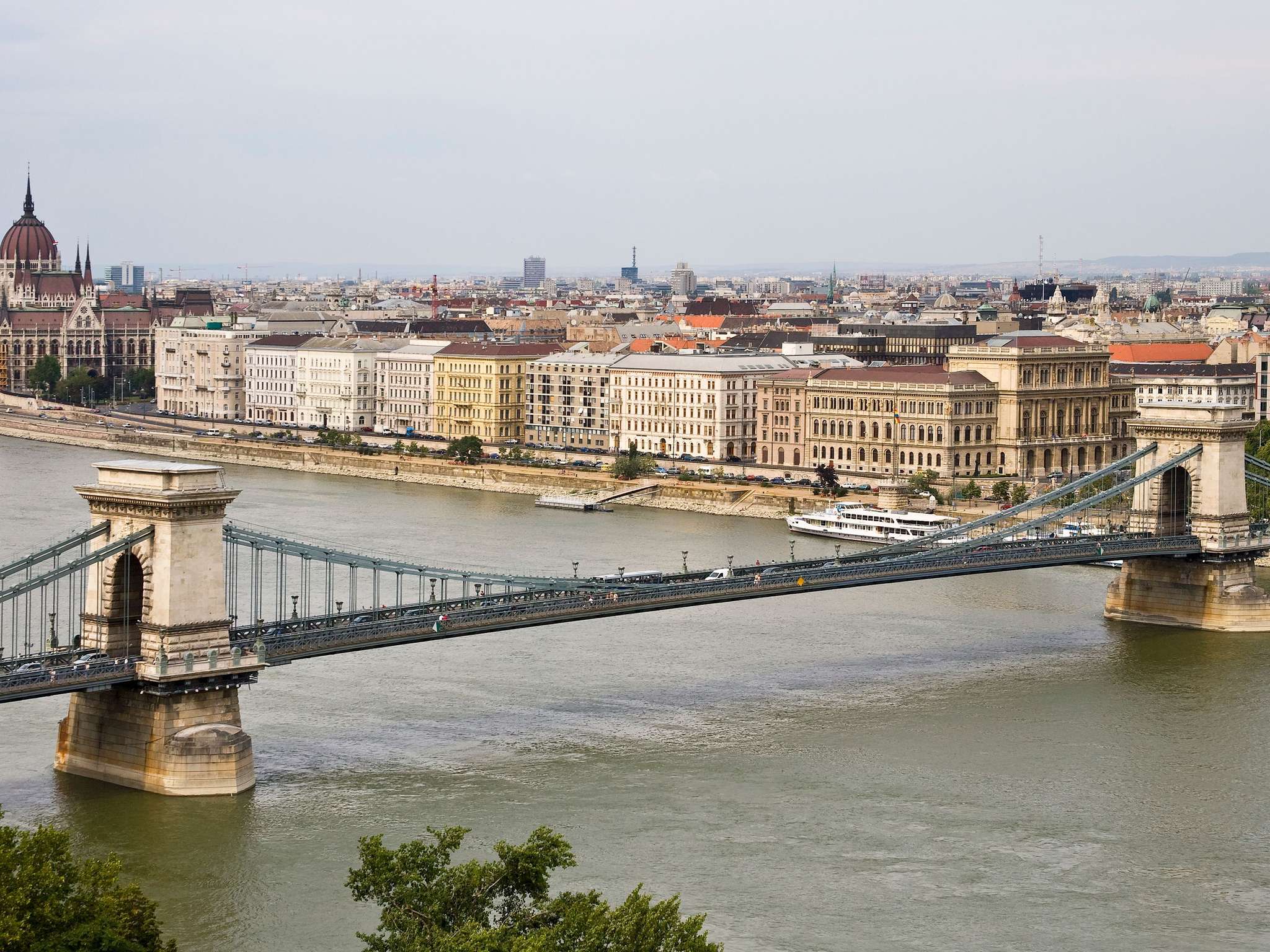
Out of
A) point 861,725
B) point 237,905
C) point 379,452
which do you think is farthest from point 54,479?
point 237,905

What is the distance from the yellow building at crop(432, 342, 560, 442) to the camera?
72.8m

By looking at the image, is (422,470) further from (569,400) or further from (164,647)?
(164,647)

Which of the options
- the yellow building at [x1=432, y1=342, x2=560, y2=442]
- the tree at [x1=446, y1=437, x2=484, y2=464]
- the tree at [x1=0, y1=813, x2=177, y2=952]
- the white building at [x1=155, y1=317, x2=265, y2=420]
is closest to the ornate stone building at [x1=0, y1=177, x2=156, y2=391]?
the white building at [x1=155, y1=317, x2=265, y2=420]

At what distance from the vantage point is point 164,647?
24.2 meters

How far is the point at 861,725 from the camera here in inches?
1133

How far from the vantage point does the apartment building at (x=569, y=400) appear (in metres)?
69.4

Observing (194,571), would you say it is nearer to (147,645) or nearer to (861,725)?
(147,645)

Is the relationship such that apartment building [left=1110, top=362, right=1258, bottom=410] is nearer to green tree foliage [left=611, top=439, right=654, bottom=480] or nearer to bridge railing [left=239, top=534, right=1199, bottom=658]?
bridge railing [left=239, top=534, right=1199, bottom=658]

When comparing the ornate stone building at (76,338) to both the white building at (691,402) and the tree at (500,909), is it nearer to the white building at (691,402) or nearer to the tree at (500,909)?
the white building at (691,402)

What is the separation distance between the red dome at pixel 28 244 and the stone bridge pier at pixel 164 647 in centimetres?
9851

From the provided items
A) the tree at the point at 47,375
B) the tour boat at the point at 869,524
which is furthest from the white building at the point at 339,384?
the tour boat at the point at 869,524

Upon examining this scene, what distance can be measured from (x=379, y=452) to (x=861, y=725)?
4099 centimetres

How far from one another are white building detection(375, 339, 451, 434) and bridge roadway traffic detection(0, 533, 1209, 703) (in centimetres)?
3936

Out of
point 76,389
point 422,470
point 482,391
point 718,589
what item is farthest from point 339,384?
point 718,589
